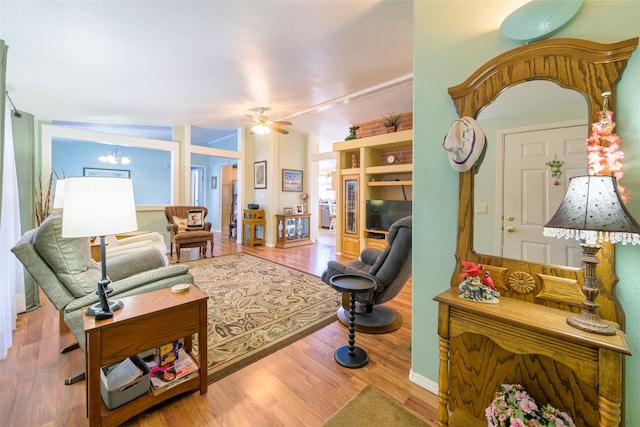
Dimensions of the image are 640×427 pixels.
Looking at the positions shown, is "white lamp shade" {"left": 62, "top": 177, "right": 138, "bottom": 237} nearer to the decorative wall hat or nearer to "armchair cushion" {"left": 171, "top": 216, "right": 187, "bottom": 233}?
the decorative wall hat

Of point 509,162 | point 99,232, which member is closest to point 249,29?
point 99,232

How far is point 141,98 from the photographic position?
3865 mm

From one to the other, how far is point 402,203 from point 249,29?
3.29 meters

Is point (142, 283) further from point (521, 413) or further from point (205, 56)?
point (205, 56)

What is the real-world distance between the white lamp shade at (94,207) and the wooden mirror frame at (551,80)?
188cm

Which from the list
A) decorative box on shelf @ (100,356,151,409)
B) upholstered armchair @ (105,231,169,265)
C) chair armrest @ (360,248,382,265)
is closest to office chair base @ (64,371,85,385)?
decorative box on shelf @ (100,356,151,409)

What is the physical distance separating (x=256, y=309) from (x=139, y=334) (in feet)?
4.77

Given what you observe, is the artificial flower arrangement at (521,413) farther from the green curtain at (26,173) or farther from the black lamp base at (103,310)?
the green curtain at (26,173)

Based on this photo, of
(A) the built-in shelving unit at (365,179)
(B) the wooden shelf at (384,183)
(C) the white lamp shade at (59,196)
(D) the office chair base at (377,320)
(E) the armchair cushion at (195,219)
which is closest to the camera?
(D) the office chair base at (377,320)

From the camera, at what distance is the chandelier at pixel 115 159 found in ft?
20.7

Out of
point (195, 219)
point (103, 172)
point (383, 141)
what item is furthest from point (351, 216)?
point (103, 172)

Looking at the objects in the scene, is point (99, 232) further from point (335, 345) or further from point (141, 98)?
point (141, 98)

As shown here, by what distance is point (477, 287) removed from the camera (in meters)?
1.25

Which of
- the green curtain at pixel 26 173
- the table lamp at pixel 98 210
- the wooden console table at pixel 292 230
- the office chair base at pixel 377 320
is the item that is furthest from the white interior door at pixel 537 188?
the wooden console table at pixel 292 230
